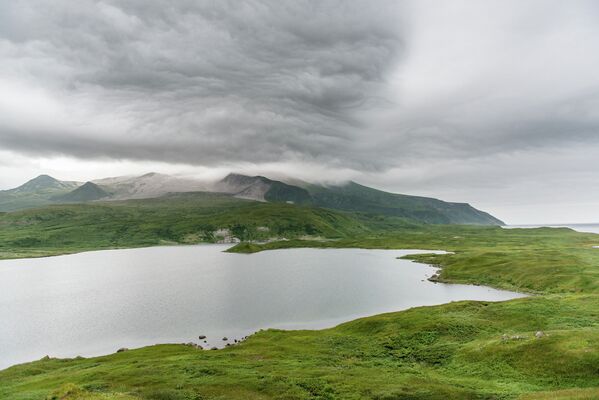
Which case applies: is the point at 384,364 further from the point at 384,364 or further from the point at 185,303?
the point at 185,303

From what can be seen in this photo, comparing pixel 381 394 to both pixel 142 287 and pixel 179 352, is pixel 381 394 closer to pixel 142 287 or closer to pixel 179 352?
pixel 179 352

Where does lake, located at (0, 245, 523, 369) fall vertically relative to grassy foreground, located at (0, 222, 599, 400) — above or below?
below

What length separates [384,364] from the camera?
170ft

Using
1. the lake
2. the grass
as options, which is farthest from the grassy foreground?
the lake

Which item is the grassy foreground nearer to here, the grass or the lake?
the grass

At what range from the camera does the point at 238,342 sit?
250 ft

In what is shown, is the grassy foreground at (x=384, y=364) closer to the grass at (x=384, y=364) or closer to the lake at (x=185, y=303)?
the grass at (x=384, y=364)

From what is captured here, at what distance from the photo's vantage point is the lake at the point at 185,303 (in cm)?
8462

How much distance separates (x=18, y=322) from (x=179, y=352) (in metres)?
67.7

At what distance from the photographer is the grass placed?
126 ft

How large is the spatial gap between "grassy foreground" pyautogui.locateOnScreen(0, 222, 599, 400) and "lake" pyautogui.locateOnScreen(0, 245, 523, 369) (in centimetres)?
1493

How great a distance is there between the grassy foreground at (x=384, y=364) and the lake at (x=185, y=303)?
49.0 feet

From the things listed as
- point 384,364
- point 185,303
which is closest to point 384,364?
point 384,364

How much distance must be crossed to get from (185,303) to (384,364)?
82.3 metres
